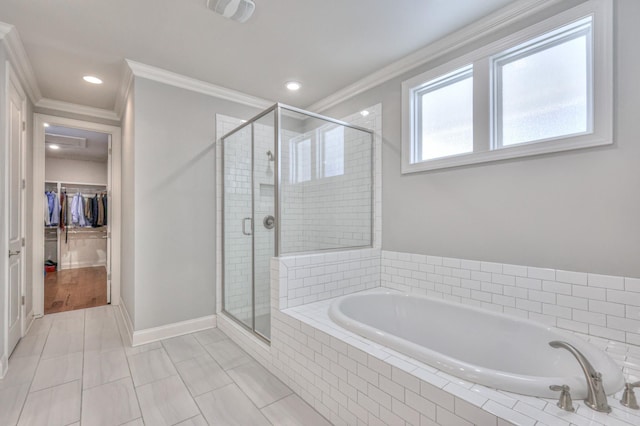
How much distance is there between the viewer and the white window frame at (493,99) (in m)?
1.64

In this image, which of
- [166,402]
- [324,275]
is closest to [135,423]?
[166,402]

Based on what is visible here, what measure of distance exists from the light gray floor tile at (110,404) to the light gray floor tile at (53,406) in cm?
5

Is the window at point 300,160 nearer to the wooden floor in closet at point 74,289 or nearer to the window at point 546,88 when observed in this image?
the window at point 546,88

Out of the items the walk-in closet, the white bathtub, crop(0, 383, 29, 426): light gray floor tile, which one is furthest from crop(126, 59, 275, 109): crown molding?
the walk-in closet

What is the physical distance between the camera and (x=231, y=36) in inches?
89.4

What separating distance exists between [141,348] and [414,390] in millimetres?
2449

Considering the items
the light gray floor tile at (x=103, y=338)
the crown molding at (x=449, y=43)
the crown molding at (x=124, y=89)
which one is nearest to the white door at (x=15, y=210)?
the light gray floor tile at (x=103, y=338)

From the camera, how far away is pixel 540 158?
6.21ft

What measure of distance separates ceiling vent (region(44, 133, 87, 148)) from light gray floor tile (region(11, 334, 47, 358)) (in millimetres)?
3567

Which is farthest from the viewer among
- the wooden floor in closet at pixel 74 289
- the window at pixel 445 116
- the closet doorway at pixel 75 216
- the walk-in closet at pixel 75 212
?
the walk-in closet at pixel 75 212

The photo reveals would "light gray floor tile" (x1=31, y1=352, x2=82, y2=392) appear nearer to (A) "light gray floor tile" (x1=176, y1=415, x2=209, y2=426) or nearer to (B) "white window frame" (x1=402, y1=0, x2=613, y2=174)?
(A) "light gray floor tile" (x1=176, y1=415, x2=209, y2=426)

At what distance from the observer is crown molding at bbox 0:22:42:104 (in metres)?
2.11

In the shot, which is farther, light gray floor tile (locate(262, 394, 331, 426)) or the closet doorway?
the closet doorway

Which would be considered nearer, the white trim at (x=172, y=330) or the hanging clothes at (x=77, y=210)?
the white trim at (x=172, y=330)
